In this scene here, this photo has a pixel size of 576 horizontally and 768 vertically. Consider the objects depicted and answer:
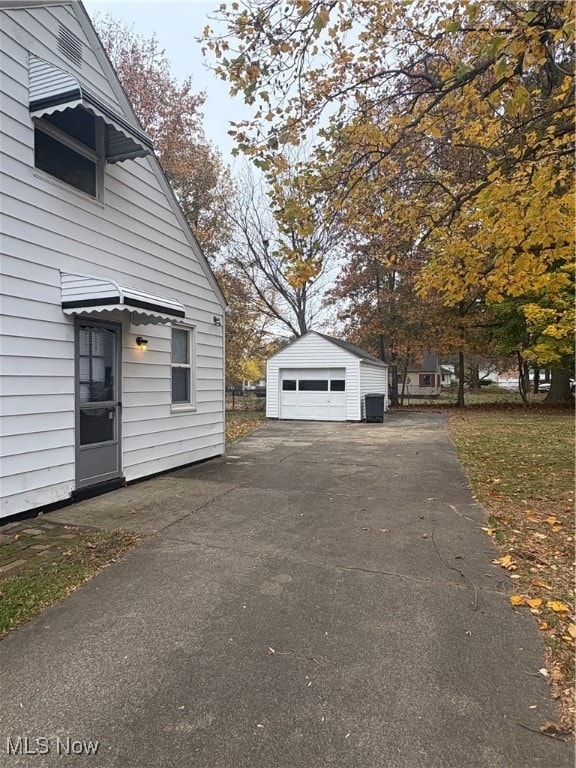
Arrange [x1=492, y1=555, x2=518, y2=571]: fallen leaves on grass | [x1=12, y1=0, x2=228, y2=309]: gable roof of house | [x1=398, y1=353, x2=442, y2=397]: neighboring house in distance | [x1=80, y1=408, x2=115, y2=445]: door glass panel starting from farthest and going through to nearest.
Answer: [x1=398, y1=353, x2=442, y2=397]: neighboring house in distance, [x1=80, y1=408, x2=115, y2=445]: door glass panel, [x1=12, y1=0, x2=228, y2=309]: gable roof of house, [x1=492, y1=555, x2=518, y2=571]: fallen leaves on grass

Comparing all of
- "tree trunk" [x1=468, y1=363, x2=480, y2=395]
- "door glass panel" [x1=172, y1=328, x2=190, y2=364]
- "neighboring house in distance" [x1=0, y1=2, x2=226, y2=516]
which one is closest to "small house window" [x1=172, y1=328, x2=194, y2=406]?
"door glass panel" [x1=172, y1=328, x2=190, y2=364]

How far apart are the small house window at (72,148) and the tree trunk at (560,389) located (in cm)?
2146

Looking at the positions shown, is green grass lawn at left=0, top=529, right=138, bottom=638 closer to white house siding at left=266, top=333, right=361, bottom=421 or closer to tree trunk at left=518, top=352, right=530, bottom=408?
white house siding at left=266, top=333, right=361, bottom=421

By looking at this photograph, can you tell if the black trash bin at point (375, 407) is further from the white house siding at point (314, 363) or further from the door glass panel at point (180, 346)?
the door glass panel at point (180, 346)

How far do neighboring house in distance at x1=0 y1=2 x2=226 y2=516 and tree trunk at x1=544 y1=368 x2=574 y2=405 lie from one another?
2003cm

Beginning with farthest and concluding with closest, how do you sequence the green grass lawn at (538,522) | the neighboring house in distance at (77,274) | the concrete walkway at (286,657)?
the neighboring house in distance at (77,274)
the green grass lawn at (538,522)
the concrete walkway at (286,657)

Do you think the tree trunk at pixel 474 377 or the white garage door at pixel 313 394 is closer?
the white garage door at pixel 313 394

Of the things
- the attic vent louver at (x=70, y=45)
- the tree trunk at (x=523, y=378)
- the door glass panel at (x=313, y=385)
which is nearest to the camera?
the attic vent louver at (x=70, y=45)

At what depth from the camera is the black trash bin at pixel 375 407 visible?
16078 mm

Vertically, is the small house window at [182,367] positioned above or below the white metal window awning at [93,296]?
below

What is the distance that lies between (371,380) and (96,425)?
14.2 metres

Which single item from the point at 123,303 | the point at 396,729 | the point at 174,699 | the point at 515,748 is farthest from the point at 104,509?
the point at 515,748

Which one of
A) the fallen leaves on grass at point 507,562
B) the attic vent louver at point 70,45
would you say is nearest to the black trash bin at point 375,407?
the fallen leaves on grass at point 507,562

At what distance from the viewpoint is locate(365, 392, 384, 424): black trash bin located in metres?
16.1
